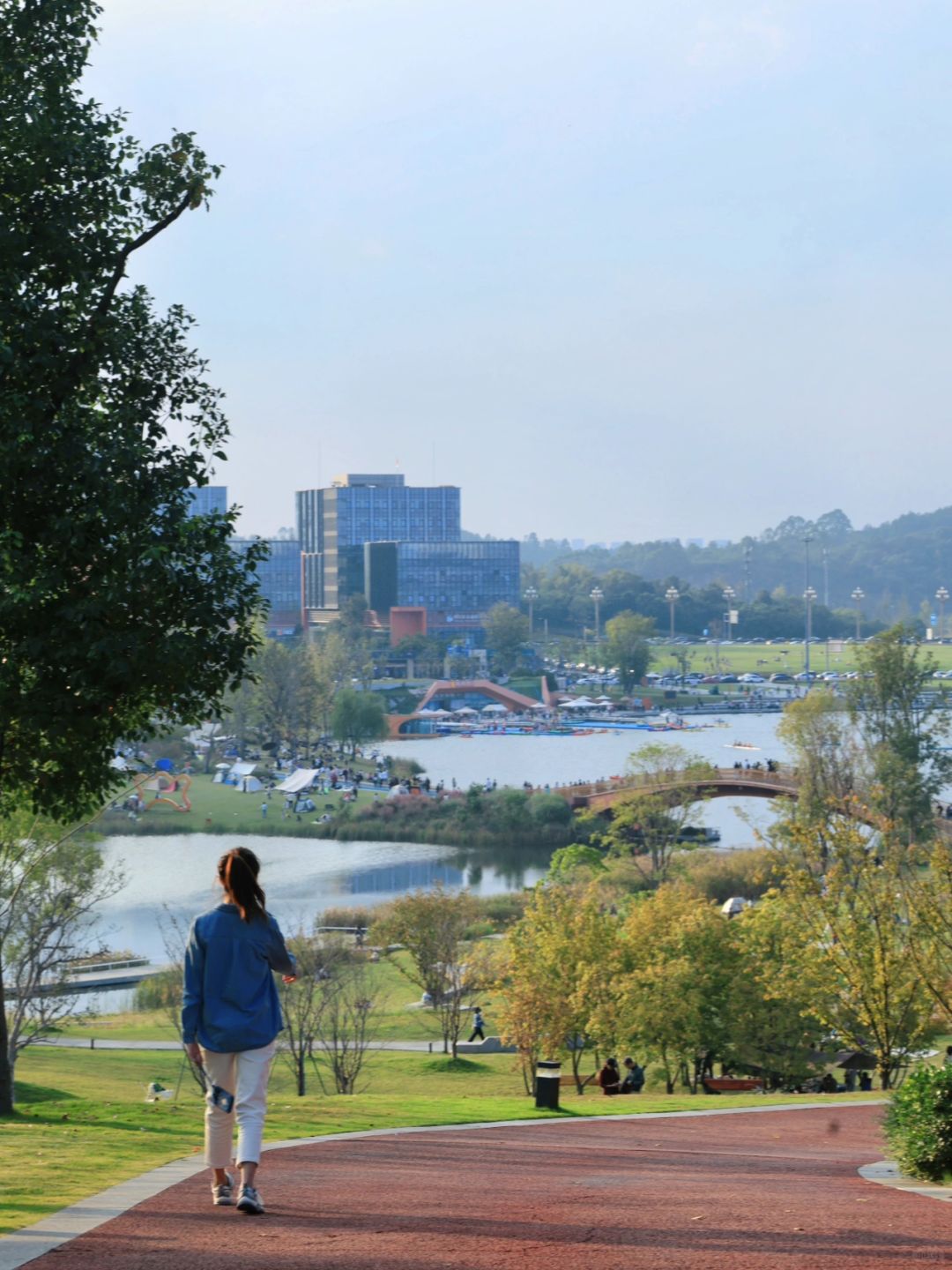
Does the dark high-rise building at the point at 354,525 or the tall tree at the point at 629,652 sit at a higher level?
the dark high-rise building at the point at 354,525

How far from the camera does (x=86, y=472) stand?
10820mm

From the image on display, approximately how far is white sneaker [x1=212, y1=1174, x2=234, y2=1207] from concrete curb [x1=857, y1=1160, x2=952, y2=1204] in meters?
3.34

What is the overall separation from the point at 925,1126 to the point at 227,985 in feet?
13.3

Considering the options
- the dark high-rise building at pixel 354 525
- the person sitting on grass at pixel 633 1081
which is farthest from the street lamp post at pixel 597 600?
the person sitting on grass at pixel 633 1081

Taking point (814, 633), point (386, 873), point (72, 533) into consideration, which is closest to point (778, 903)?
point (72, 533)

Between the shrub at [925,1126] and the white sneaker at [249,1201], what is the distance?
368 cm

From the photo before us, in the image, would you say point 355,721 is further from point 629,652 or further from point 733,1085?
point 733,1085

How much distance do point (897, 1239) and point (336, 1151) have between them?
160 inches

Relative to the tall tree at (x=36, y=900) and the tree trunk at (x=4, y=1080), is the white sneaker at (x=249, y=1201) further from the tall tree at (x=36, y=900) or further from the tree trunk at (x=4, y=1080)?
the tall tree at (x=36, y=900)

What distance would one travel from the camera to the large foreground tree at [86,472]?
10.6 m

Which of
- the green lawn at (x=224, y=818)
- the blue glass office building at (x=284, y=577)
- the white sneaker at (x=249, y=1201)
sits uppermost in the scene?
the blue glass office building at (x=284, y=577)

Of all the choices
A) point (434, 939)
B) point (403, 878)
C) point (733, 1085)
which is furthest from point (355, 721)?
point (733, 1085)

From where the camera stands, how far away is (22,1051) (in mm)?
30094

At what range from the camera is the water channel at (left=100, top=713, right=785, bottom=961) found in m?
48.3
